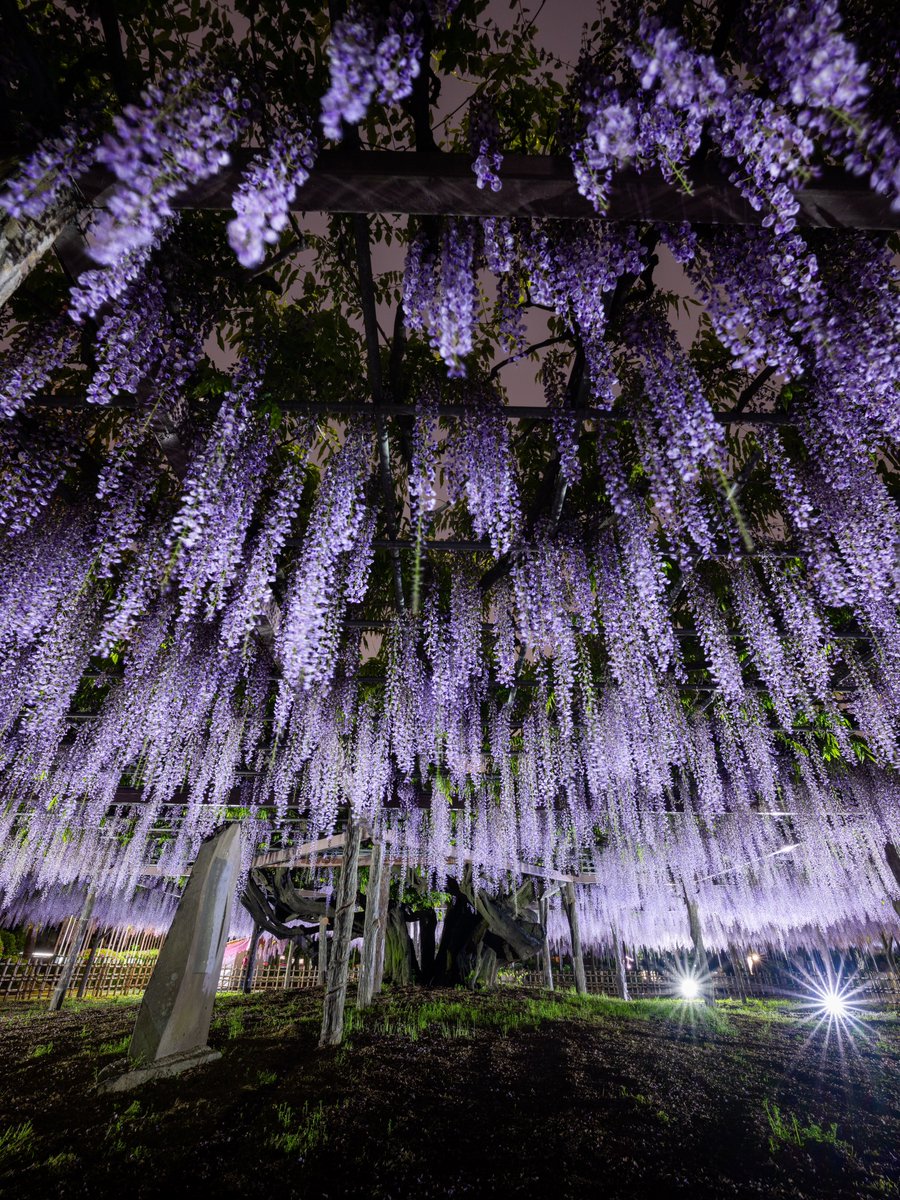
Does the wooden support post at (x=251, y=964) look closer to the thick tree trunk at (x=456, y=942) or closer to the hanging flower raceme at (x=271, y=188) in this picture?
the thick tree trunk at (x=456, y=942)

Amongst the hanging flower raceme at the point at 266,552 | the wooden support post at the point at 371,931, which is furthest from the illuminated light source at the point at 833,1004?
the hanging flower raceme at the point at 266,552

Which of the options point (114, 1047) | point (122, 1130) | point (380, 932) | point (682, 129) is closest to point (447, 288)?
point (682, 129)

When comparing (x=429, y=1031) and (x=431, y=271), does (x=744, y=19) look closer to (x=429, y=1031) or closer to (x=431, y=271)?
Answer: (x=431, y=271)

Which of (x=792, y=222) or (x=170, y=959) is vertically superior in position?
(x=792, y=222)

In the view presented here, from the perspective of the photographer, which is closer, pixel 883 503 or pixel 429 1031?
pixel 883 503

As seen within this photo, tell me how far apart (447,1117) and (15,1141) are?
2.90m

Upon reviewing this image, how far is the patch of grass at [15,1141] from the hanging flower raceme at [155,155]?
16.5 ft

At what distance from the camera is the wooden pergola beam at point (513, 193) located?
2.19 m

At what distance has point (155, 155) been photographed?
7.07ft

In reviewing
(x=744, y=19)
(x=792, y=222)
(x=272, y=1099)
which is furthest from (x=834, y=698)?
(x=272, y=1099)

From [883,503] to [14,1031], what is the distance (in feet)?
41.2

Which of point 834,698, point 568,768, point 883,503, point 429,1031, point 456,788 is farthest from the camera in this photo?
point 456,788

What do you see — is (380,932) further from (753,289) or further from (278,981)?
(753,289)

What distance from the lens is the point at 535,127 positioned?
109 inches
